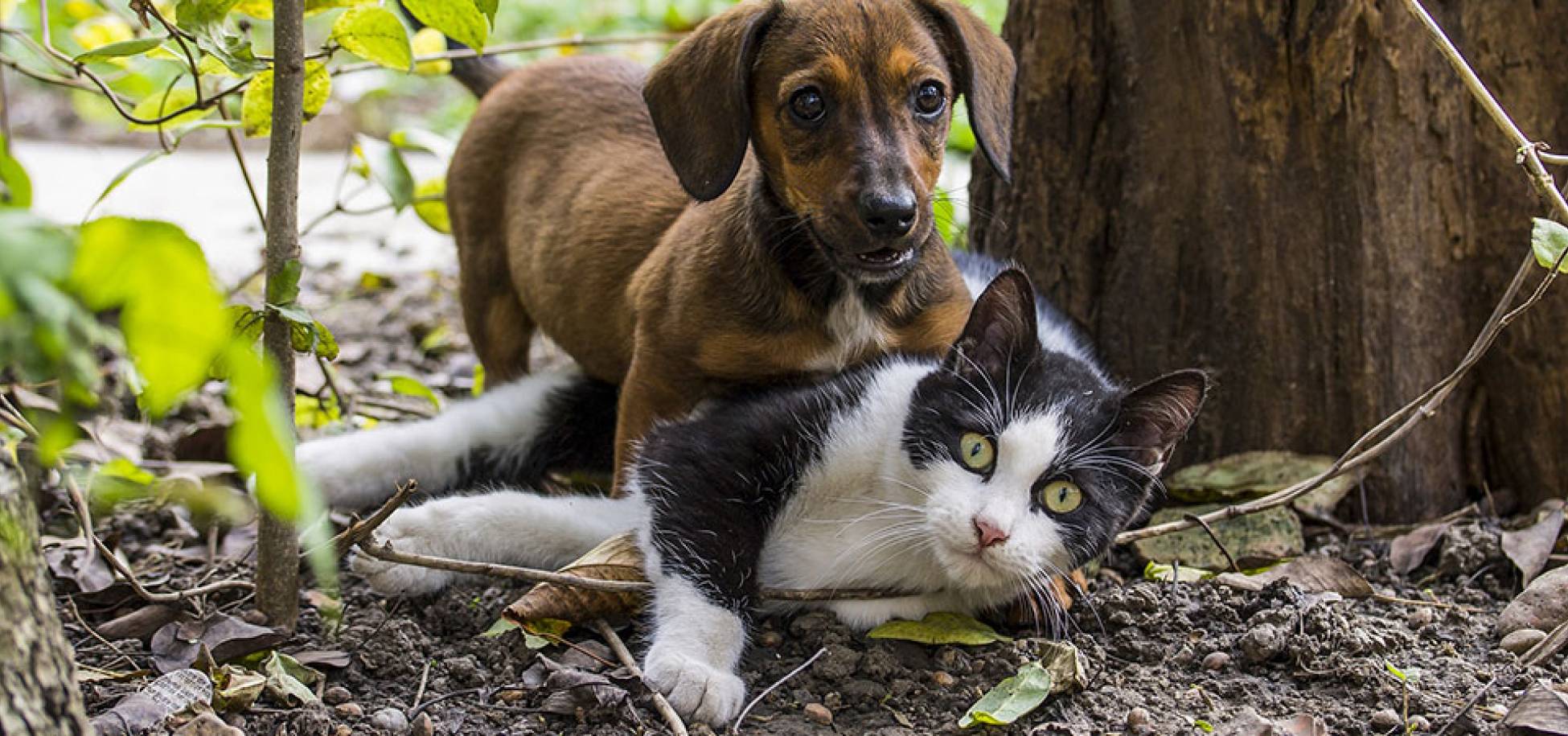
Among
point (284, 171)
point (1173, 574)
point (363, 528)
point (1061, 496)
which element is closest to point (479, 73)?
point (284, 171)

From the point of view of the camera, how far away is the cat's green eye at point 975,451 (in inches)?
109

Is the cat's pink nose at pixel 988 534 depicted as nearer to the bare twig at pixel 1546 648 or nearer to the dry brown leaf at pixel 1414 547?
the bare twig at pixel 1546 648

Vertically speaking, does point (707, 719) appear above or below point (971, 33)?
below

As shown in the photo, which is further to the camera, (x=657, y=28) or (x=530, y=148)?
(x=657, y=28)

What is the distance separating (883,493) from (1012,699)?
57 cm

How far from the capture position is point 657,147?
3.93 m

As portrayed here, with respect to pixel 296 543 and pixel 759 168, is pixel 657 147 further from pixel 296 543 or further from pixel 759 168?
pixel 296 543

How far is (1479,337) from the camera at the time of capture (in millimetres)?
2965

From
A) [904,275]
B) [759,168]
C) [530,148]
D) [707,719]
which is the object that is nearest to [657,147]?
[530,148]

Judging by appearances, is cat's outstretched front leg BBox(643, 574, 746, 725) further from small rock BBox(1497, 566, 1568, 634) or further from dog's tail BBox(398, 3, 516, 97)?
dog's tail BBox(398, 3, 516, 97)

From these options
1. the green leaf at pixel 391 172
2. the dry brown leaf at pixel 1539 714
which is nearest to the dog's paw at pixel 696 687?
the dry brown leaf at pixel 1539 714

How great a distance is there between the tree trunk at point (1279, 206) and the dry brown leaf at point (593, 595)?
1.43 m

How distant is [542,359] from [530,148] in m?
1.33

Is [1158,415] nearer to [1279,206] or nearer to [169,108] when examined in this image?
[1279,206]
